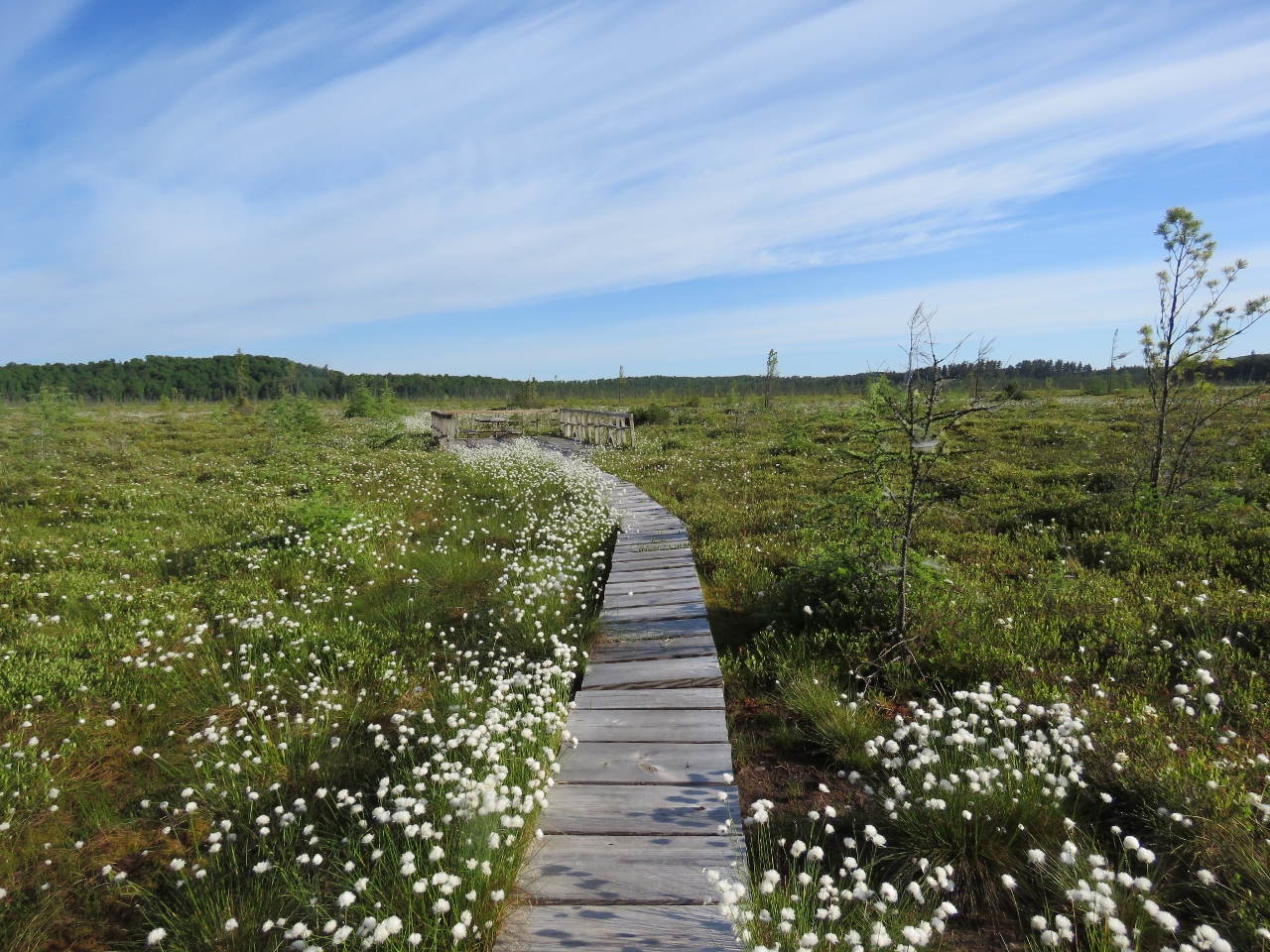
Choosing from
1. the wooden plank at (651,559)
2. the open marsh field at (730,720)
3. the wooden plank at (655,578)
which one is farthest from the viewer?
the wooden plank at (651,559)

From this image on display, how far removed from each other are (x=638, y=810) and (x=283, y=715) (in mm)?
2693

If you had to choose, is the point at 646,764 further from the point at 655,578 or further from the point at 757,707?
the point at 655,578

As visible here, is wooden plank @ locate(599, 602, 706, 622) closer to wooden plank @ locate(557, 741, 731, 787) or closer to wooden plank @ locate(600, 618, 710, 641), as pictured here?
wooden plank @ locate(600, 618, 710, 641)

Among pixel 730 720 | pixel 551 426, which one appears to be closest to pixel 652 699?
pixel 730 720

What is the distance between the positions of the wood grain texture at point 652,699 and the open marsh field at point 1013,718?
25 centimetres

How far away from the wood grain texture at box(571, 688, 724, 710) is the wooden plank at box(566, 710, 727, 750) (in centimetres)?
3

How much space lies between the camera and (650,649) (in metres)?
5.20

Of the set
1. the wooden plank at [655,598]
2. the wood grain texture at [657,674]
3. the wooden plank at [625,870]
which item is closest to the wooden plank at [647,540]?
the wooden plank at [655,598]

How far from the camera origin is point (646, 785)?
3410mm

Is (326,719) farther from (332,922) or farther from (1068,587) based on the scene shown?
(1068,587)

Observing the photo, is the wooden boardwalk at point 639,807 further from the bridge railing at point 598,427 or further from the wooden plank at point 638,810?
the bridge railing at point 598,427

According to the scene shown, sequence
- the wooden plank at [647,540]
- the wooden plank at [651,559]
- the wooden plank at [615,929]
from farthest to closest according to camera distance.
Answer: the wooden plank at [647,540] < the wooden plank at [651,559] < the wooden plank at [615,929]

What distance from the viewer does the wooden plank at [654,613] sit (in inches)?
229

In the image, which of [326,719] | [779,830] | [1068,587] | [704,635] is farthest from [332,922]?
[1068,587]
